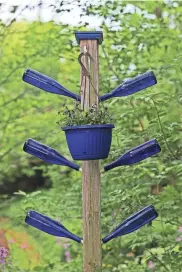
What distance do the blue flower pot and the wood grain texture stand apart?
0.24ft

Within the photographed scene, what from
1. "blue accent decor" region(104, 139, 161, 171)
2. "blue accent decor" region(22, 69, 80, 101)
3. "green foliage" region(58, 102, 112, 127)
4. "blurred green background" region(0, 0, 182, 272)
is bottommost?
"blurred green background" region(0, 0, 182, 272)

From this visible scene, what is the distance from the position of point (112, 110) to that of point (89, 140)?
1.19 meters

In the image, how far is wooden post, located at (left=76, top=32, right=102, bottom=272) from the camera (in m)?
2.14

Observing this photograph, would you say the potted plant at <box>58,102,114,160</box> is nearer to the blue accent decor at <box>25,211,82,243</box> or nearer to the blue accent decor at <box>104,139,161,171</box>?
the blue accent decor at <box>104,139,161,171</box>

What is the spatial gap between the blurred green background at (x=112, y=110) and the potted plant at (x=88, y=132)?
0.50 meters

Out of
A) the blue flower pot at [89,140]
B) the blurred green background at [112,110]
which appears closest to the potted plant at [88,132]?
the blue flower pot at [89,140]

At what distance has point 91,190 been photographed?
84.4 inches

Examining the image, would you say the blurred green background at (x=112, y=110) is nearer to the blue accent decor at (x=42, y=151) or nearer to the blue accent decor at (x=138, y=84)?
the blue accent decor at (x=138, y=84)

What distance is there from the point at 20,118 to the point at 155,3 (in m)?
1.37

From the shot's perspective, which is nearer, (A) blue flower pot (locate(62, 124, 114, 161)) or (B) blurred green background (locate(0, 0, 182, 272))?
(A) blue flower pot (locate(62, 124, 114, 161))

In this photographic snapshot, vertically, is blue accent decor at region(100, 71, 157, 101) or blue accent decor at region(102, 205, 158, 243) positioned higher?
blue accent decor at region(100, 71, 157, 101)

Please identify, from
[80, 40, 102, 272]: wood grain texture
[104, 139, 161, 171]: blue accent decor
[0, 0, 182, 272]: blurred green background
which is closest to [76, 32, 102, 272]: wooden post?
[80, 40, 102, 272]: wood grain texture

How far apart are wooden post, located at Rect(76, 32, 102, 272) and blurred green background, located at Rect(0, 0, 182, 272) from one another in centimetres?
47

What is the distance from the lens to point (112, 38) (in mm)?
3379
